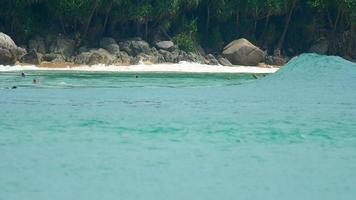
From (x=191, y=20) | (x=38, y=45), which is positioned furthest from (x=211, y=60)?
(x=38, y=45)

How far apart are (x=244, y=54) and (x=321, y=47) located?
712 cm

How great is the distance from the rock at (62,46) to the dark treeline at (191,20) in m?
0.77

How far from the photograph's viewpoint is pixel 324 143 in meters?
10.2

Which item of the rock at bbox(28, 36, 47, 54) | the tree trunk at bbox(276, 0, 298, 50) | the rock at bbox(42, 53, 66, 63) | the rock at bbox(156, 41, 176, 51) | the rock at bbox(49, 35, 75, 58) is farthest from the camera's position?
the tree trunk at bbox(276, 0, 298, 50)

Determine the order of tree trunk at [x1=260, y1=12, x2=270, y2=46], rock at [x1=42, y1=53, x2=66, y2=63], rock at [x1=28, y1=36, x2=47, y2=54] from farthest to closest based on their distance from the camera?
tree trunk at [x1=260, y1=12, x2=270, y2=46]
rock at [x1=28, y1=36, x2=47, y2=54]
rock at [x1=42, y1=53, x2=66, y2=63]

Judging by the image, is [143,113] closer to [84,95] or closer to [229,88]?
[84,95]

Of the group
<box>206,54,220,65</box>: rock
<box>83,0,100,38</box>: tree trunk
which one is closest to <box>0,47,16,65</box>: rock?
<box>83,0,100,38</box>: tree trunk

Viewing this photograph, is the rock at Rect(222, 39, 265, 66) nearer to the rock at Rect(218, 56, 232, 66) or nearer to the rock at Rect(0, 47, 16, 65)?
the rock at Rect(218, 56, 232, 66)

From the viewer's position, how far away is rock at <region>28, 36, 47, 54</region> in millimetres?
34438

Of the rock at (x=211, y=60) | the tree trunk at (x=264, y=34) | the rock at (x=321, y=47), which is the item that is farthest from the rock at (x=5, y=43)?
the rock at (x=321, y=47)

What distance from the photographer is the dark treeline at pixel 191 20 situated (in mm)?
34781

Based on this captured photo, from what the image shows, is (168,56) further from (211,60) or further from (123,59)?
(123,59)

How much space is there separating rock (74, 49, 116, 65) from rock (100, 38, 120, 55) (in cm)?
75

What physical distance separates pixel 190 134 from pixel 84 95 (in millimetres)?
8123
